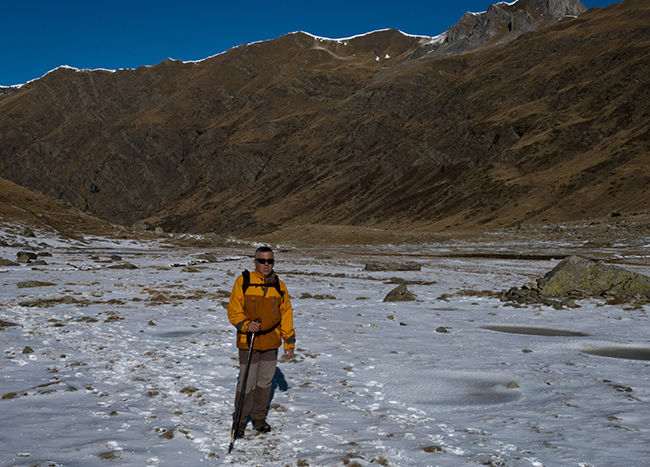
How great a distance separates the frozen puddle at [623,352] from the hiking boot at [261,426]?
7.54 metres

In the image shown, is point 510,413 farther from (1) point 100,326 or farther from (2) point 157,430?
(1) point 100,326

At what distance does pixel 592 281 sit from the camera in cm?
1845

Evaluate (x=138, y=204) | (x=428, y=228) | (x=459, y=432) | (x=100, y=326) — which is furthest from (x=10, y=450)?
(x=138, y=204)

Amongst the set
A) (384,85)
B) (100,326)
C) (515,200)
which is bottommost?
(100,326)

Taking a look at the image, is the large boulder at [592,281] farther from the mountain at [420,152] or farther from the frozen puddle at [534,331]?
the mountain at [420,152]

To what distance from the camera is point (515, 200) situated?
9162 centimetres

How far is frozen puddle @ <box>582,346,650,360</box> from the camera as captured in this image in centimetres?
1014

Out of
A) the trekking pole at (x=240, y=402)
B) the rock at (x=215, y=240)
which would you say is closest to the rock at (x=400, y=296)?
the trekking pole at (x=240, y=402)

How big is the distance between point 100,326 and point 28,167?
707 feet

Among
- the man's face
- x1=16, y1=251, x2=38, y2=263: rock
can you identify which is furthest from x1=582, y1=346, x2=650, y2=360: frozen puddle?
x1=16, y1=251, x2=38, y2=263: rock

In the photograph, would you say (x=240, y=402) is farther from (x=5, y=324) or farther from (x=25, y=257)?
(x=25, y=257)

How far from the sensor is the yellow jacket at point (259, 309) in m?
6.60

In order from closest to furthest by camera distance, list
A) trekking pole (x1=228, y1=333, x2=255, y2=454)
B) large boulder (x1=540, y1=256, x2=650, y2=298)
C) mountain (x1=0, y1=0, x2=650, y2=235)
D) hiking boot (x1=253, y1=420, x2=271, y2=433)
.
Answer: trekking pole (x1=228, y1=333, x2=255, y2=454) → hiking boot (x1=253, y1=420, x2=271, y2=433) → large boulder (x1=540, y1=256, x2=650, y2=298) → mountain (x1=0, y1=0, x2=650, y2=235)

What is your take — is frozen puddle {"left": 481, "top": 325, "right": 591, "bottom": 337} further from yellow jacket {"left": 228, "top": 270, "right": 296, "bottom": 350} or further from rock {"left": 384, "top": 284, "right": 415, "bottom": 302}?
yellow jacket {"left": 228, "top": 270, "right": 296, "bottom": 350}
